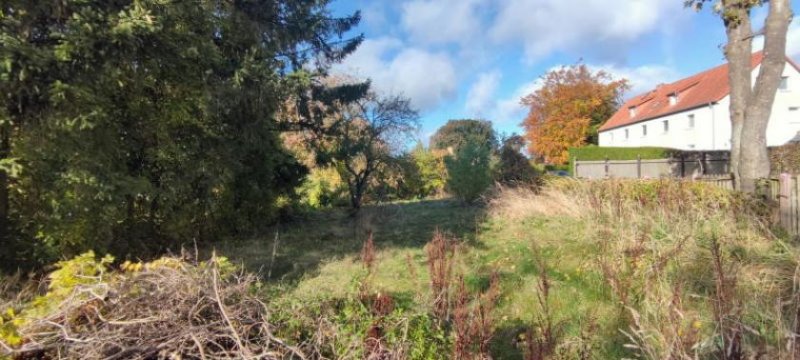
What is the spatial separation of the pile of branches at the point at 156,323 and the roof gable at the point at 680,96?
28.7m

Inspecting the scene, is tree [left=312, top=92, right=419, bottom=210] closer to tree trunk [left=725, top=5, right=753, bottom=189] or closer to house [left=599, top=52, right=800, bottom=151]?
tree trunk [left=725, top=5, right=753, bottom=189]

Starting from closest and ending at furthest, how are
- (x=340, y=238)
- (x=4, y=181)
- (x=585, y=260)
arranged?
(x=4, y=181), (x=585, y=260), (x=340, y=238)

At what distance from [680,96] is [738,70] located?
27114 millimetres

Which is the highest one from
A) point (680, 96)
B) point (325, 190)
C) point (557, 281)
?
point (680, 96)

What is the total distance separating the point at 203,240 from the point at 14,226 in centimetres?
377

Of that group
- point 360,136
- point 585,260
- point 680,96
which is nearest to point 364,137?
point 360,136

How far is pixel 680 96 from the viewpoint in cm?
3136

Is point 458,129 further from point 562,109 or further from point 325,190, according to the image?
point 325,190

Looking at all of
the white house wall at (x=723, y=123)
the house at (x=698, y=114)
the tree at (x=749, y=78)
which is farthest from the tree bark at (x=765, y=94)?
the white house wall at (x=723, y=123)

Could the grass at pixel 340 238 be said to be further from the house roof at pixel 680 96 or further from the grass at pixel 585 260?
the house roof at pixel 680 96

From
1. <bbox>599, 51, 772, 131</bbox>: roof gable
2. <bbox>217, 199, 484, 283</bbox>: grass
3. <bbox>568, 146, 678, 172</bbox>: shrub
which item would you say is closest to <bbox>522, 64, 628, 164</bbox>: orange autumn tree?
<bbox>599, 51, 772, 131</bbox>: roof gable

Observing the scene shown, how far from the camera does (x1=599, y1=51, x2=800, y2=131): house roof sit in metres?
26.7

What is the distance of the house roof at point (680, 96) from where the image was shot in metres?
26.7

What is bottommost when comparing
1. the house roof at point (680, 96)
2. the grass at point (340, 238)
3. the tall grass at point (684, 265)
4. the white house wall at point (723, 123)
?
the grass at point (340, 238)
